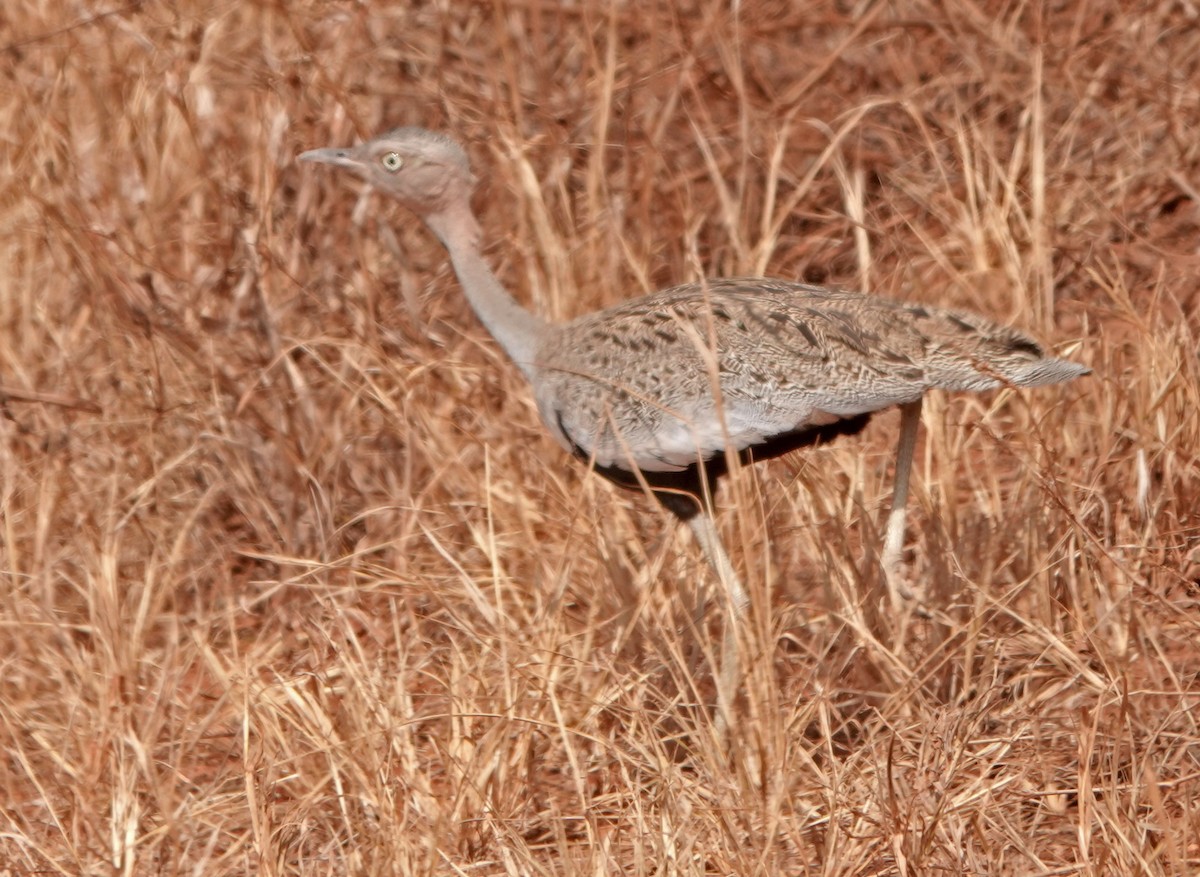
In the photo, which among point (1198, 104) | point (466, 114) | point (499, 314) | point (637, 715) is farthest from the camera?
point (466, 114)

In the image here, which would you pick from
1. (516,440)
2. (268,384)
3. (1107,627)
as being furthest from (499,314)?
(1107,627)

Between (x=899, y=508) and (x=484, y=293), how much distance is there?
1068mm

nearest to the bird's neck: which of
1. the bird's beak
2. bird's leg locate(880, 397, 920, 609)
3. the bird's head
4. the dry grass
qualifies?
the bird's head

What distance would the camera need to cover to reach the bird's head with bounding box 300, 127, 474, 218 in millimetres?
3885

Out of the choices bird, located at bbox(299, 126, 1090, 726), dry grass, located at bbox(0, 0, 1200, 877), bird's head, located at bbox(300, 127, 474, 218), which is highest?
bird's head, located at bbox(300, 127, 474, 218)

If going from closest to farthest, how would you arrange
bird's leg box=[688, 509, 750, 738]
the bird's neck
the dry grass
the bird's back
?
the dry grass → the bird's back → bird's leg box=[688, 509, 750, 738] → the bird's neck

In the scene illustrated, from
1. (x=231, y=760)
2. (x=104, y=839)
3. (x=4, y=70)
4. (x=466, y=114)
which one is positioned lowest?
(x=231, y=760)

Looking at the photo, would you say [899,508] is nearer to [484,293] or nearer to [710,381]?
[710,381]

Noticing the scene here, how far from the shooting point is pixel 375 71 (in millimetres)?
5332

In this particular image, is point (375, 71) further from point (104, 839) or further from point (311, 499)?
point (104, 839)

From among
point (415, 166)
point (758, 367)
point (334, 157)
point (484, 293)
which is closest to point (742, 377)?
point (758, 367)

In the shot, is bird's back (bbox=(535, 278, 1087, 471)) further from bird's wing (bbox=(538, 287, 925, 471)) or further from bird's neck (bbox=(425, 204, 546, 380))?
Answer: bird's neck (bbox=(425, 204, 546, 380))

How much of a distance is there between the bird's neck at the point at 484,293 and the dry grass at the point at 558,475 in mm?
410

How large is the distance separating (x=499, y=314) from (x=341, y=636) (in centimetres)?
81
